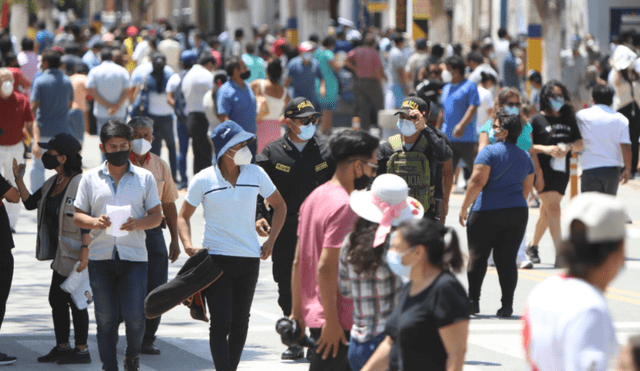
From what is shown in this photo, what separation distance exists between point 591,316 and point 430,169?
5098 millimetres

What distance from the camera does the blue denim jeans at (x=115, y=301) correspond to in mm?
7137

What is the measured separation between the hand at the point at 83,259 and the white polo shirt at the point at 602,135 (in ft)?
19.9

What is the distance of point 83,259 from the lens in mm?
7426

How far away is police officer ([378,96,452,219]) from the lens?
8.64 m

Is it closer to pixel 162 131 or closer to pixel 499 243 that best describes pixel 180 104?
pixel 162 131

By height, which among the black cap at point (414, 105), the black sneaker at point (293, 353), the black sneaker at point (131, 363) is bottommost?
the black sneaker at point (293, 353)

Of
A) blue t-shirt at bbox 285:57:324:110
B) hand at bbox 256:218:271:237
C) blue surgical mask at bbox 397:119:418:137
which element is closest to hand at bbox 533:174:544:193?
Answer: blue surgical mask at bbox 397:119:418:137

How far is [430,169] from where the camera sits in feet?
28.7

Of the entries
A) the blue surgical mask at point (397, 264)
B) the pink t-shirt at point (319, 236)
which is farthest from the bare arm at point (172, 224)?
the blue surgical mask at point (397, 264)

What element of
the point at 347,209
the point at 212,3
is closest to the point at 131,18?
the point at 212,3

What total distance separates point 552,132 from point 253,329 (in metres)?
4.03

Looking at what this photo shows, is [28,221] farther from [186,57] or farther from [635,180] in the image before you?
[635,180]

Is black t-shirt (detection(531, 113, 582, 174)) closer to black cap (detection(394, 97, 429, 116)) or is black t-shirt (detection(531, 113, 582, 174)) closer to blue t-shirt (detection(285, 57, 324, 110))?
black cap (detection(394, 97, 429, 116))

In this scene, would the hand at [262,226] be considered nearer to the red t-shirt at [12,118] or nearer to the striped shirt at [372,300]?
the striped shirt at [372,300]
